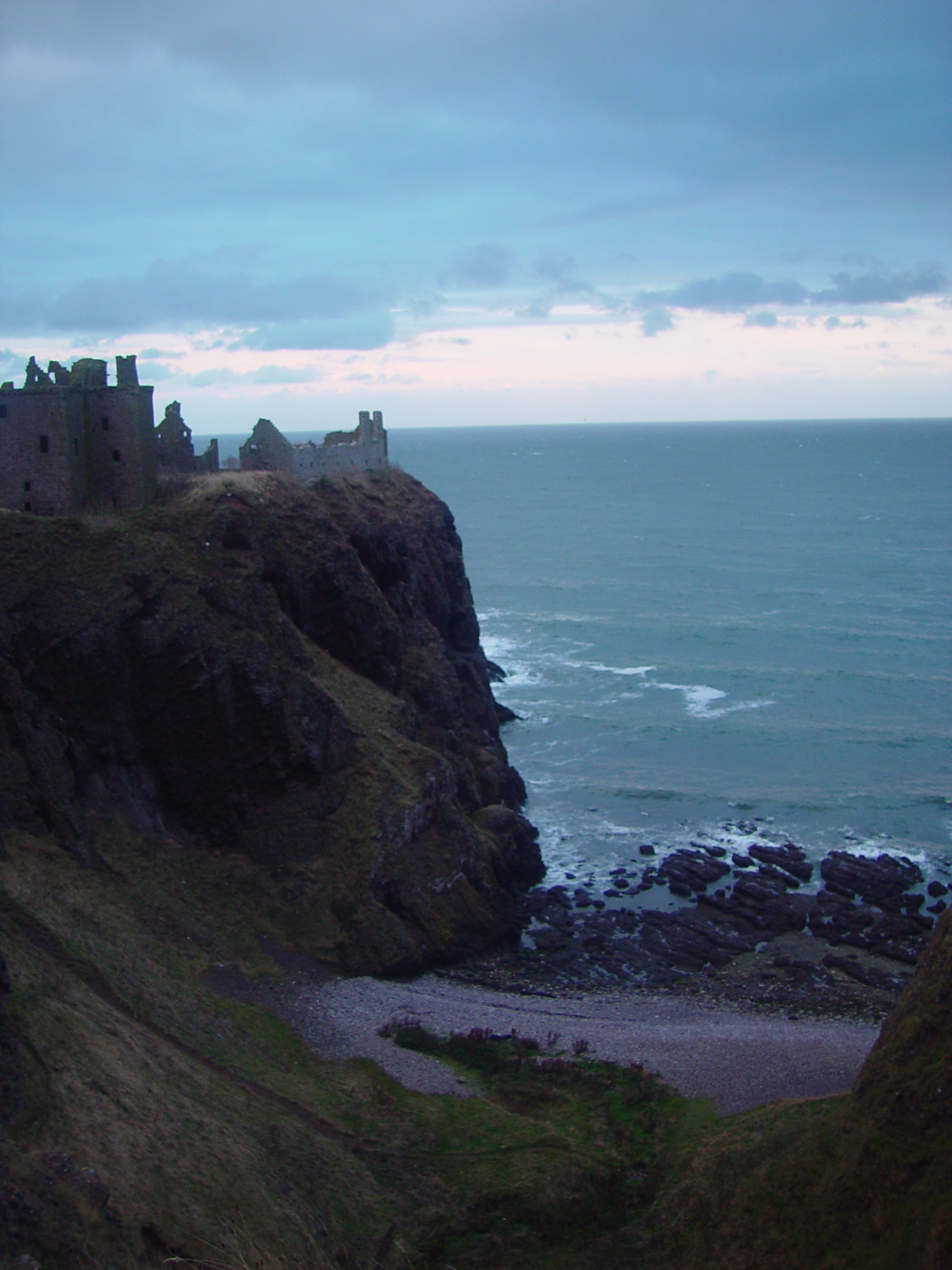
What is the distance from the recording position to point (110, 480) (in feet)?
159

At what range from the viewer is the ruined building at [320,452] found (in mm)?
56625

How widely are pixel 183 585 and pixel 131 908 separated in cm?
1385

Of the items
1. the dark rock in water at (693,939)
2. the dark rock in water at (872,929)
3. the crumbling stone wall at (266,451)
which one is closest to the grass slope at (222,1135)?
the dark rock in water at (693,939)

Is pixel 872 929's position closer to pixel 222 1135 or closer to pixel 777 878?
pixel 777 878

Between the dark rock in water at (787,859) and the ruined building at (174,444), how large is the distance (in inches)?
1369

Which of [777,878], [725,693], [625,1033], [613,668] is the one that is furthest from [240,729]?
[613,668]

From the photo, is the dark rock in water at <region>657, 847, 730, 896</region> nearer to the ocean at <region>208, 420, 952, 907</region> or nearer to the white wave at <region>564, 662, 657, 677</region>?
the ocean at <region>208, 420, 952, 907</region>

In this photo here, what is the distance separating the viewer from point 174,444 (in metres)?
51.8

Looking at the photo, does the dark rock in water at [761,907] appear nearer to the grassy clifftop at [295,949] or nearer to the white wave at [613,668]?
the grassy clifftop at [295,949]

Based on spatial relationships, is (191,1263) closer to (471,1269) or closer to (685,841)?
(471,1269)

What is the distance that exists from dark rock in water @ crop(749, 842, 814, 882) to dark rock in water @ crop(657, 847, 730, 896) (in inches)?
82.8

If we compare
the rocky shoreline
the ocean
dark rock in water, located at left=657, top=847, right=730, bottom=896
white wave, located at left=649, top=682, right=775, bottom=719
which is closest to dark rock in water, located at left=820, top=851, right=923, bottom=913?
the rocky shoreline

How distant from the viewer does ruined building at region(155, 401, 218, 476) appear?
170 ft

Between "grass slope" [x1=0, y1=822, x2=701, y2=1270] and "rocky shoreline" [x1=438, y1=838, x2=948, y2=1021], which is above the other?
"grass slope" [x1=0, y1=822, x2=701, y2=1270]
